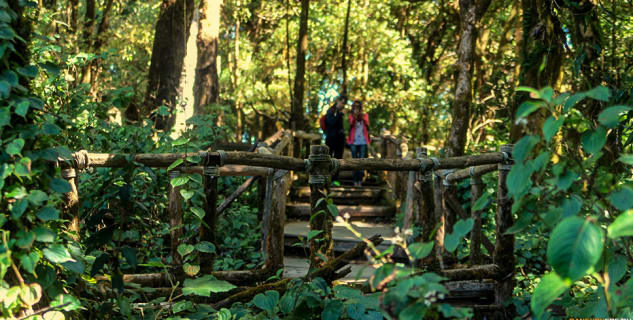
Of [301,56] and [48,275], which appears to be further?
[301,56]

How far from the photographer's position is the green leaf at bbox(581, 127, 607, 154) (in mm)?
2232

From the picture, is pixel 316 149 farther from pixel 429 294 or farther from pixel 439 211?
pixel 429 294

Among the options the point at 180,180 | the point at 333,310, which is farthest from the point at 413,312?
the point at 180,180

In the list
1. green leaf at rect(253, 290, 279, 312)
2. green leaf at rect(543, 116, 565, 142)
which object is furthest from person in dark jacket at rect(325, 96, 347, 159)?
green leaf at rect(543, 116, 565, 142)

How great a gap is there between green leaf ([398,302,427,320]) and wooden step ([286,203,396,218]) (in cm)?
867

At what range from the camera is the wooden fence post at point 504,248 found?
4.92m

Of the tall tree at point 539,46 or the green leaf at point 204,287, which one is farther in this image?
the tall tree at point 539,46

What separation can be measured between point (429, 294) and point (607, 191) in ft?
2.61

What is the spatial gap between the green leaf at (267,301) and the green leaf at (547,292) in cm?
174

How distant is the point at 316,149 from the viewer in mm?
4648

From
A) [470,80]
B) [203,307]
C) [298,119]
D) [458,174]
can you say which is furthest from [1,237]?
[298,119]

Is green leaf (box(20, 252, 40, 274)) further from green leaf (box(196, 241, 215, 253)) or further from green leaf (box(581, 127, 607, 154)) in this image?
green leaf (box(581, 127, 607, 154))

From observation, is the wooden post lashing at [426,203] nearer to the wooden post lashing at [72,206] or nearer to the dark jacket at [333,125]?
the wooden post lashing at [72,206]

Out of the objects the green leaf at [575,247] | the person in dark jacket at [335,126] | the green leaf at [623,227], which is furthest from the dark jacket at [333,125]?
the green leaf at [623,227]
